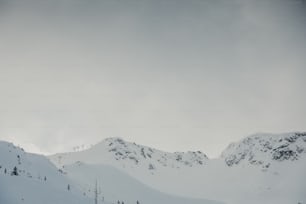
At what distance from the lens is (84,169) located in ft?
375

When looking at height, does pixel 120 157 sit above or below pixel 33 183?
above

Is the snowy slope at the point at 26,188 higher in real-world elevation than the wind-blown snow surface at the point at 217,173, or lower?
lower

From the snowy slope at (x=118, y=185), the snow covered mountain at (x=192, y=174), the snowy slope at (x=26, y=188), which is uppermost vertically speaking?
the snow covered mountain at (x=192, y=174)

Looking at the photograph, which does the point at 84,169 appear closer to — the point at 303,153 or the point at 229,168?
the point at 229,168

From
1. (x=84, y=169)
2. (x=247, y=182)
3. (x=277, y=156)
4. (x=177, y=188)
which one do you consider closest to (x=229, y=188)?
(x=247, y=182)

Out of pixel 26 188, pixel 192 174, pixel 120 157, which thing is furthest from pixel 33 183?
pixel 192 174

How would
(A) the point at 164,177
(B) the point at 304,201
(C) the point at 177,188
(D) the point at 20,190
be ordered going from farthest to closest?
(A) the point at 164,177 < (C) the point at 177,188 < (B) the point at 304,201 < (D) the point at 20,190

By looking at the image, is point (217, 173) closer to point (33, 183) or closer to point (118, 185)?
point (118, 185)

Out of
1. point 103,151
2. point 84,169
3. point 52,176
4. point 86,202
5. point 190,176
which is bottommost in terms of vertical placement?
point 86,202

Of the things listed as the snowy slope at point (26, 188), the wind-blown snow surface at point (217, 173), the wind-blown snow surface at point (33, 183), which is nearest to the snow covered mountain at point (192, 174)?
the wind-blown snow surface at point (217, 173)

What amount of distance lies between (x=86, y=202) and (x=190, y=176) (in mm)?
152361

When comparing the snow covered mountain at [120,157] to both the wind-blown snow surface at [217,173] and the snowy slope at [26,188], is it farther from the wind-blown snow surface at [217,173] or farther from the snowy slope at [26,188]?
the snowy slope at [26,188]

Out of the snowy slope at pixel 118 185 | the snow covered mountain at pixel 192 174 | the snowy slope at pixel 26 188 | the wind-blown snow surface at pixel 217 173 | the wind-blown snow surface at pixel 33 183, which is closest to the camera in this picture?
the snowy slope at pixel 26 188

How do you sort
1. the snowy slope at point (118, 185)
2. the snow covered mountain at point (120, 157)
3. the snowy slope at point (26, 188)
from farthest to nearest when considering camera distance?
the snow covered mountain at point (120, 157) → the snowy slope at point (118, 185) → the snowy slope at point (26, 188)
